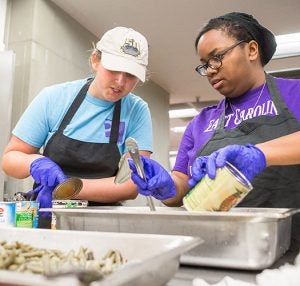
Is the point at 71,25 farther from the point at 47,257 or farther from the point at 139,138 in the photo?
the point at 47,257

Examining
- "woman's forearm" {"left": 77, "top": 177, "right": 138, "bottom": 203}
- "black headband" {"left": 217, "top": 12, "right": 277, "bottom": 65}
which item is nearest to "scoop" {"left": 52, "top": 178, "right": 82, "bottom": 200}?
"woman's forearm" {"left": 77, "top": 177, "right": 138, "bottom": 203}

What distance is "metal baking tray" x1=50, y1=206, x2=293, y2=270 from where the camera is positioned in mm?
679

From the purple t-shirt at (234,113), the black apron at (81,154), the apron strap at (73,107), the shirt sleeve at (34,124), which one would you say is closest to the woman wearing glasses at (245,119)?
the purple t-shirt at (234,113)

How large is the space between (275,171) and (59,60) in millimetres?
2600

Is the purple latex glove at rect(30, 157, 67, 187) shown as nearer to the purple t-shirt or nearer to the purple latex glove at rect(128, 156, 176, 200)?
the purple latex glove at rect(128, 156, 176, 200)

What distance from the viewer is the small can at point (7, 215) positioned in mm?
924

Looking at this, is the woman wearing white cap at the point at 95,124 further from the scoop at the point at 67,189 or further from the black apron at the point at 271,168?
the black apron at the point at 271,168

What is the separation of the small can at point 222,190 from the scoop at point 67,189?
0.44 metres

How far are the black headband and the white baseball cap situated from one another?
0.35 meters

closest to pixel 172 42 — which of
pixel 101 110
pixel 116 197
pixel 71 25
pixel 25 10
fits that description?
pixel 71 25

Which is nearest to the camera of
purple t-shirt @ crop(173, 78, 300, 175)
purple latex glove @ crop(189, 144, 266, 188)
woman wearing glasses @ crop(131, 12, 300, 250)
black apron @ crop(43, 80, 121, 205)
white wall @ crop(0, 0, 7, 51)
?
purple latex glove @ crop(189, 144, 266, 188)

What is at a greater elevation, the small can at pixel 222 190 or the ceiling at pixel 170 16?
the ceiling at pixel 170 16

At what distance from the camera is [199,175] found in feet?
2.76

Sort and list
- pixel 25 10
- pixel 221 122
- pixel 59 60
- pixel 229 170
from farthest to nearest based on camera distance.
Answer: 1. pixel 59 60
2. pixel 25 10
3. pixel 221 122
4. pixel 229 170
